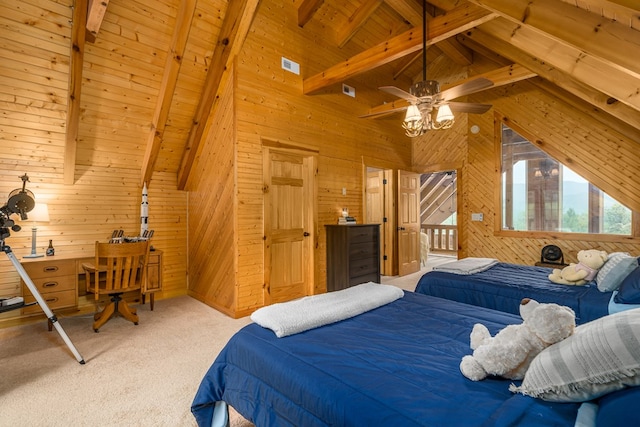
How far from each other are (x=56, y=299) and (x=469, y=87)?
16.0ft

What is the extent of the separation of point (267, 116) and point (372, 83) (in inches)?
104

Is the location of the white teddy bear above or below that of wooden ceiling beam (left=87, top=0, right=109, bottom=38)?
below

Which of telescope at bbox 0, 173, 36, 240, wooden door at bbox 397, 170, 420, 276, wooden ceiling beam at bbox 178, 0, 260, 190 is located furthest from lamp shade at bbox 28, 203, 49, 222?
wooden door at bbox 397, 170, 420, 276

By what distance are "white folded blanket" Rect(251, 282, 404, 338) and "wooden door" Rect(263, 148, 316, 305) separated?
2066mm

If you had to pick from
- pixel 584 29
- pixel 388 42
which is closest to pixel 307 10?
pixel 388 42

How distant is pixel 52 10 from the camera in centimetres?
285

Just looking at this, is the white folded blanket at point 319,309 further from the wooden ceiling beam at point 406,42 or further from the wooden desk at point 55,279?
the wooden desk at point 55,279

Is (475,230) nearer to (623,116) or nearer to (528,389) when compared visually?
(623,116)

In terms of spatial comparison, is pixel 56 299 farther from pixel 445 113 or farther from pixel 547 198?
pixel 547 198

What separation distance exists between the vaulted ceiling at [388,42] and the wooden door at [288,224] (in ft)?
3.73

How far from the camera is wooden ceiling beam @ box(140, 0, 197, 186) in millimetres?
3181

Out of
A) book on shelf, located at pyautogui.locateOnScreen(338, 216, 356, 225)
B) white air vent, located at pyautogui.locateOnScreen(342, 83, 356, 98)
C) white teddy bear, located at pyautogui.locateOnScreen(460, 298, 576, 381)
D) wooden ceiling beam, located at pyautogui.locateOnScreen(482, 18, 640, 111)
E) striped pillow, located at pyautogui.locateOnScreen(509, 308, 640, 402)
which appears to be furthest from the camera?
white air vent, located at pyautogui.locateOnScreen(342, 83, 356, 98)

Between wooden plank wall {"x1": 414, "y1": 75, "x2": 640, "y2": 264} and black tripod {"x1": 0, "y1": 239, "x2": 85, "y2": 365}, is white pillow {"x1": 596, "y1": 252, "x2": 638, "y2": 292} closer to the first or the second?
wooden plank wall {"x1": 414, "y1": 75, "x2": 640, "y2": 264}

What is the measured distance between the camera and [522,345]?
3.86 feet
